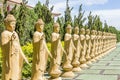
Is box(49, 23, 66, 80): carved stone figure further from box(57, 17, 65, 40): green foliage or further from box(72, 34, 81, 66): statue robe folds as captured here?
box(57, 17, 65, 40): green foliage

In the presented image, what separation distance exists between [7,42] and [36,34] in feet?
4.67

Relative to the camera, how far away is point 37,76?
6383 mm

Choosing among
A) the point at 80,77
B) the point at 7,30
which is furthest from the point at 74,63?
the point at 7,30

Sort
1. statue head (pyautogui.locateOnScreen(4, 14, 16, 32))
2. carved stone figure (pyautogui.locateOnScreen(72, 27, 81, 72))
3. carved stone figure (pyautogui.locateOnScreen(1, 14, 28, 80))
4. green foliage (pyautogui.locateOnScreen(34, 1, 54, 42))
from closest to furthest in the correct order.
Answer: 1. carved stone figure (pyautogui.locateOnScreen(1, 14, 28, 80))
2. statue head (pyautogui.locateOnScreen(4, 14, 16, 32))
3. carved stone figure (pyautogui.locateOnScreen(72, 27, 81, 72))
4. green foliage (pyautogui.locateOnScreen(34, 1, 54, 42))

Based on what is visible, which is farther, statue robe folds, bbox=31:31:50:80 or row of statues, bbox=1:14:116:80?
statue robe folds, bbox=31:31:50:80

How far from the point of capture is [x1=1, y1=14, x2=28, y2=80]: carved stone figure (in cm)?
488

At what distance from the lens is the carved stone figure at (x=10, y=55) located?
4.88m

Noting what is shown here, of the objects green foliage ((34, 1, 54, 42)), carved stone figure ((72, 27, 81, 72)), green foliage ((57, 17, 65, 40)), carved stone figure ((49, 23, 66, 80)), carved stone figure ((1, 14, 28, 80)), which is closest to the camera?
carved stone figure ((1, 14, 28, 80))

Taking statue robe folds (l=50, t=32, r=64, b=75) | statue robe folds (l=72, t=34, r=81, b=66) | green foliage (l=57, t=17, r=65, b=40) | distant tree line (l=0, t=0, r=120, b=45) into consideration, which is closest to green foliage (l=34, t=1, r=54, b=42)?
distant tree line (l=0, t=0, r=120, b=45)

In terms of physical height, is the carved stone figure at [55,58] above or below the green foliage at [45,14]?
below

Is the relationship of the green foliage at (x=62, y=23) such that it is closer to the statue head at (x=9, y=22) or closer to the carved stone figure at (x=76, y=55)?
the carved stone figure at (x=76, y=55)

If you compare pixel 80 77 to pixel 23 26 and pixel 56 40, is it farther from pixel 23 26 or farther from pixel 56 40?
pixel 23 26

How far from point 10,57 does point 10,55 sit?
31 mm

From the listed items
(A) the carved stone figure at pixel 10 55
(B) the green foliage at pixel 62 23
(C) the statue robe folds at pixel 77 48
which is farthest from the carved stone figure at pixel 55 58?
(B) the green foliage at pixel 62 23
